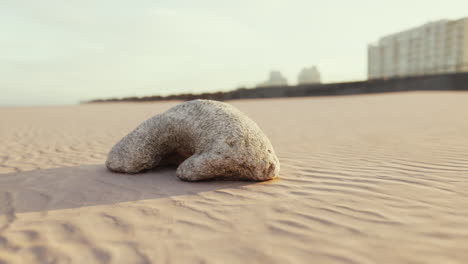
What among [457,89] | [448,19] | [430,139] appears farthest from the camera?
[448,19]

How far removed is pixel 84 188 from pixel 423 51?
2269 inches

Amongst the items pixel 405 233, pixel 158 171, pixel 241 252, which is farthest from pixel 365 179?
pixel 158 171

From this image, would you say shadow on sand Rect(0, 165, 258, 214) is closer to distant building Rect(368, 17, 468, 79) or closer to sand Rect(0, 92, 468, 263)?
sand Rect(0, 92, 468, 263)

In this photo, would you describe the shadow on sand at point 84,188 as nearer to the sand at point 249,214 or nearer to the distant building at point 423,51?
the sand at point 249,214

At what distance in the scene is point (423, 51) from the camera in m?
48.5

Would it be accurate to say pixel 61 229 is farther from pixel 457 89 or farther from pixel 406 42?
pixel 406 42

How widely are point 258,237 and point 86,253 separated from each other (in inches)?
45.1

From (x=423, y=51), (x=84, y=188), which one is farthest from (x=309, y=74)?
(x=84, y=188)

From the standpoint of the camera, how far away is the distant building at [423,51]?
42.7m

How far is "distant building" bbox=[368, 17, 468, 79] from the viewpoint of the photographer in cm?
4266

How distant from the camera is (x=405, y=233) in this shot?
208 cm

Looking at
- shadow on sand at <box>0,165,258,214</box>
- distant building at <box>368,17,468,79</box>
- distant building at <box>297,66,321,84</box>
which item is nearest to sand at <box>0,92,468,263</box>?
shadow on sand at <box>0,165,258,214</box>

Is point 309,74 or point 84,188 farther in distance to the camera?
point 309,74

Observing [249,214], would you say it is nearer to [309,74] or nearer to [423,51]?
[423,51]
